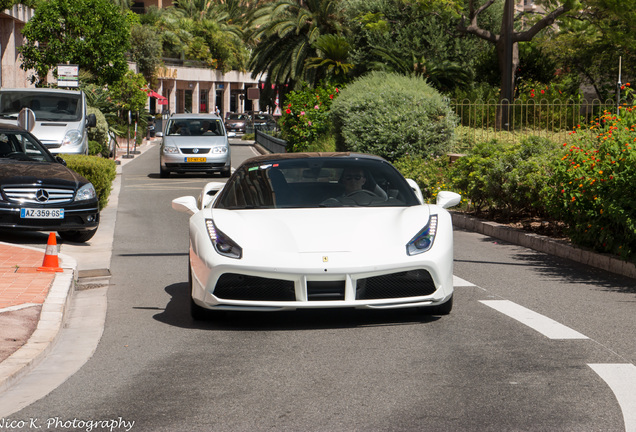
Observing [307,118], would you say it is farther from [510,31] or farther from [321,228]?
[321,228]

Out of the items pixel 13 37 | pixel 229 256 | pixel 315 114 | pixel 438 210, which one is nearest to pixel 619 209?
pixel 438 210

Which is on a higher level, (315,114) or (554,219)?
(315,114)

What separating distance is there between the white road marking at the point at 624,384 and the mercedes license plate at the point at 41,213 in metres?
8.31

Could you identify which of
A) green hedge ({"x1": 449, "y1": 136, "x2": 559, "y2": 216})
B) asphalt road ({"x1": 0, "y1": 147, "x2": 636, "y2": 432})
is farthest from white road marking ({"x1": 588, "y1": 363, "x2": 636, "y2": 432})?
green hedge ({"x1": 449, "y1": 136, "x2": 559, "y2": 216})

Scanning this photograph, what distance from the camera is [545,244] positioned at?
12688mm

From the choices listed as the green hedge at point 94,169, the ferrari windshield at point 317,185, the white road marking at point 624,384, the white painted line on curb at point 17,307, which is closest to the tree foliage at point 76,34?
the green hedge at point 94,169

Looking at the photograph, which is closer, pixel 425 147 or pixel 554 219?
pixel 554 219

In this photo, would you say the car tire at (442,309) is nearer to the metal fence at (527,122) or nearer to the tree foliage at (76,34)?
the metal fence at (527,122)

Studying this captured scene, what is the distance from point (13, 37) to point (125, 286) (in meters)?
34.6

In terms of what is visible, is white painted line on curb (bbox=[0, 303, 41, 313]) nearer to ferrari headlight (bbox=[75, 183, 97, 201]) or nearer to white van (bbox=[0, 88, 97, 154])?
ferrari headlight (bbox=[75, 183, 97, 201])

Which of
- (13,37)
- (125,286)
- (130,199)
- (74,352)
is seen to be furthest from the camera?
(13,37)

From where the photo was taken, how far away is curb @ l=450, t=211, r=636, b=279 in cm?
1066

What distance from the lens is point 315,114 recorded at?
35.8 meters

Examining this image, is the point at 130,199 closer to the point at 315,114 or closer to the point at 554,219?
the point at 554,219
